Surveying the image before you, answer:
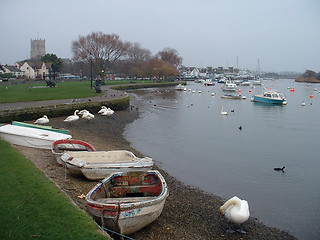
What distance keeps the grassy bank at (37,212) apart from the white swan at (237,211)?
4.20m

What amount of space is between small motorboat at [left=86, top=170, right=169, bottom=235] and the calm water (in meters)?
4.39

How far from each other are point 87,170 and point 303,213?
7.97 m

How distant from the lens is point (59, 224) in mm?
6691

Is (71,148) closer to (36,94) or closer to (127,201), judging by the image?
(127,201)

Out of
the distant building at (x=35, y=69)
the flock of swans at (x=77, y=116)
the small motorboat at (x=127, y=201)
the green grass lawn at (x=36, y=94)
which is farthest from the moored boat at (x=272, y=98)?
the distant building at (x=35, y=69)

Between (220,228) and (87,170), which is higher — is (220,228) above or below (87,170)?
below

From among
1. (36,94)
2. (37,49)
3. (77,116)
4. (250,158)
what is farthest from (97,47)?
(37,49)

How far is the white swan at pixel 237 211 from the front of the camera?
29.5ft

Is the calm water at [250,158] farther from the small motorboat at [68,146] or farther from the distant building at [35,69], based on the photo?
the distant building at [35,69]

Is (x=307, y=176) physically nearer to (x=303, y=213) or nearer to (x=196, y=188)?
(x=303, y=213)

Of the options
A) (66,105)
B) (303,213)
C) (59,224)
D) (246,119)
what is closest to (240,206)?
(303,213)

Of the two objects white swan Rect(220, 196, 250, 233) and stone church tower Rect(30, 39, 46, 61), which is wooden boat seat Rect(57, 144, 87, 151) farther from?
stone church tower Rect(30, 39, 46, 61)

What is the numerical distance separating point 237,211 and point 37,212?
538 cm

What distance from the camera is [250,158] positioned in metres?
18.6
